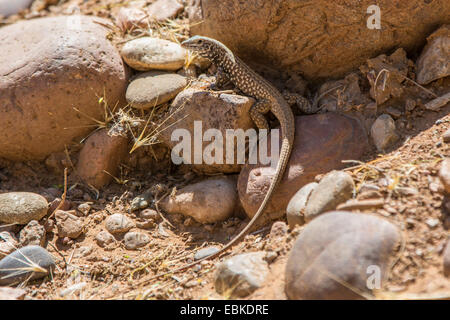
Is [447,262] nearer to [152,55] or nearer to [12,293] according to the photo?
[12,293]

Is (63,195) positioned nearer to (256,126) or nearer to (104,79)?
(104,79)

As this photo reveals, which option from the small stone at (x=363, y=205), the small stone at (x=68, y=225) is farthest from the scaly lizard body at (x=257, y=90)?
the small stone at (x=68, y=225)

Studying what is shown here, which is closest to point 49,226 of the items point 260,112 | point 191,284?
point 191,284

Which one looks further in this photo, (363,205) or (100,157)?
(100,157)

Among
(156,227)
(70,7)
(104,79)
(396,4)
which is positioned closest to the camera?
(396,4)

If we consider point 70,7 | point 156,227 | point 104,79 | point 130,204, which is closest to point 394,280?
point 156,227

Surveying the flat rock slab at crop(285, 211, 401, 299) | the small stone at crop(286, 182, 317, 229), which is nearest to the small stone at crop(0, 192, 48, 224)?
the small stone at crop(286, 182, 317, 229)

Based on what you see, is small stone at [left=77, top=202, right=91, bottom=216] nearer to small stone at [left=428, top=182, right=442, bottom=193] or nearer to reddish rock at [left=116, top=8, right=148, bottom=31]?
reddish rock at [left=116, top=8, right=148, bottom=31]
